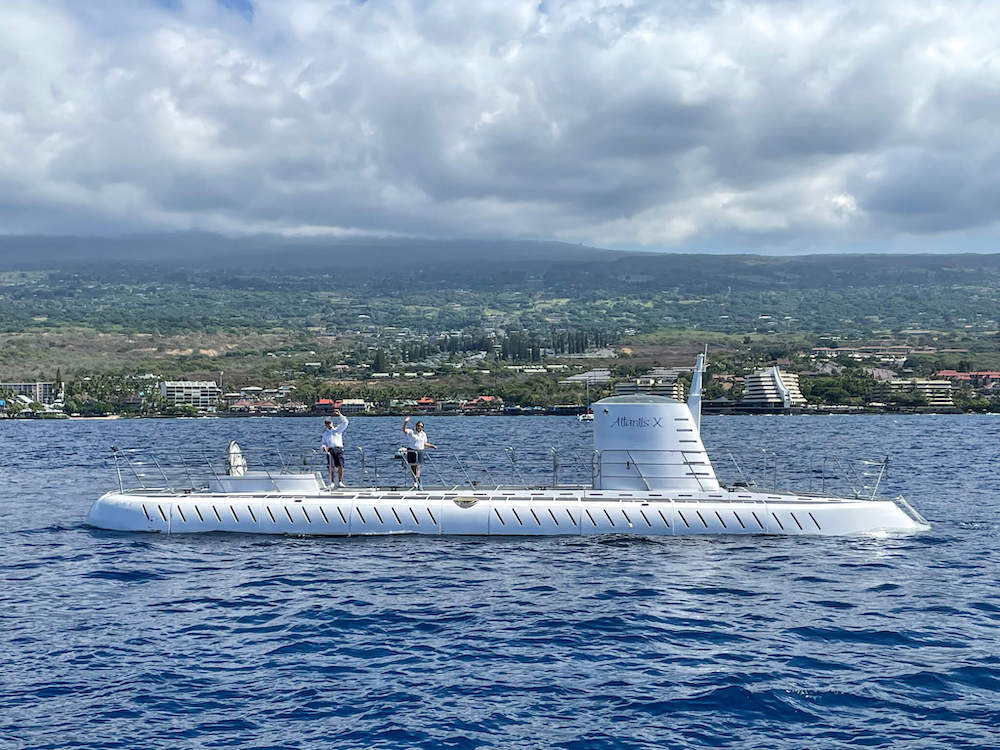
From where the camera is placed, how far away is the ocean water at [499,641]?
15945mm

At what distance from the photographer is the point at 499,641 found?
20453 mm

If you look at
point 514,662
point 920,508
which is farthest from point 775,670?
point 920,508

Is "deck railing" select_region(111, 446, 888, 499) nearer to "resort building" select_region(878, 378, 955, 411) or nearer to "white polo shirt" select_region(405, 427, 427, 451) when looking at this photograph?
"white polo shirt" select_region(405, 427, 427, 451)

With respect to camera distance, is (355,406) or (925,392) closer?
(925,392)

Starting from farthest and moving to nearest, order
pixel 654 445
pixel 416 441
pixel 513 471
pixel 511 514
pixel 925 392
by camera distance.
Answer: pixel 925 392, pixel 513 471, pixel 416 441, pixel 654 445, pixel 511 514

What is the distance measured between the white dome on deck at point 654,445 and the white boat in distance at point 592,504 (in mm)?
31

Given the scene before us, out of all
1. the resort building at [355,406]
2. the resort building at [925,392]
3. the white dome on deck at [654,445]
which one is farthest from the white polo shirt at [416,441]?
the resort building at [925,392]

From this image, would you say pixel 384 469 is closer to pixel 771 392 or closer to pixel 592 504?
pixel 592 504

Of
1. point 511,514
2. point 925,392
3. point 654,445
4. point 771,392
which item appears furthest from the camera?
point 771,392

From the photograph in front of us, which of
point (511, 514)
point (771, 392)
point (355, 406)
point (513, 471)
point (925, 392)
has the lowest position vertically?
point (355, 406)

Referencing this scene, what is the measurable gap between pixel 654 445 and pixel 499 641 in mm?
13932

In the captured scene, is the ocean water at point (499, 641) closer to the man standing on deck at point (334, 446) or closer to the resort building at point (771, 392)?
the man standing on deck at point (334, 446)

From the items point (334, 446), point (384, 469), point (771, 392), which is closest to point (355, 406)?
point (771, 392)

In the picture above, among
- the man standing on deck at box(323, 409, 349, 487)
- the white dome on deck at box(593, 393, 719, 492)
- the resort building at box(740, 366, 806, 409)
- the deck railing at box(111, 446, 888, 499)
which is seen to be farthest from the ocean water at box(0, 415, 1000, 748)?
the resort building at box(740, 366, 806, 409)
